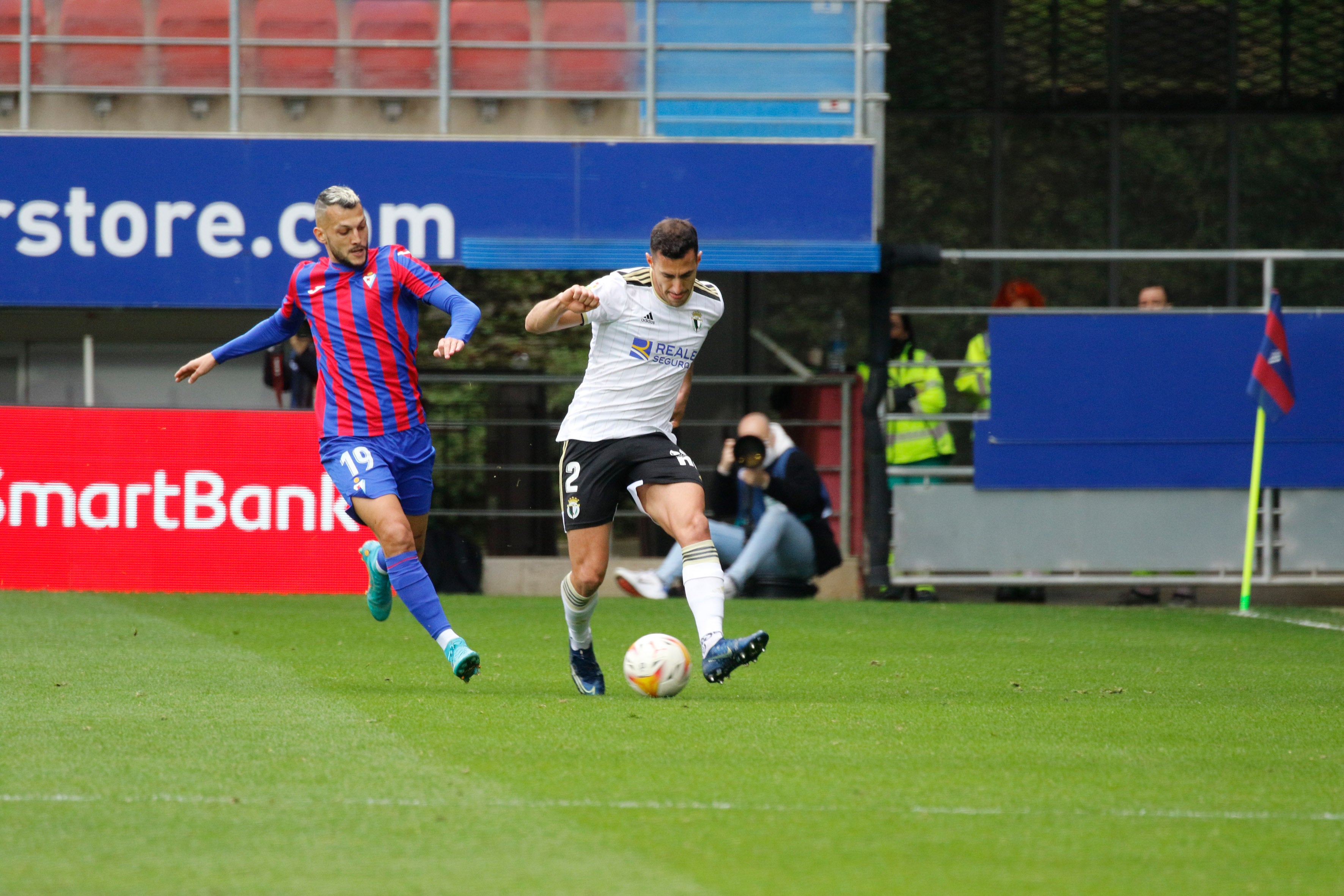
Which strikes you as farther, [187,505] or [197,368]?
[187,505]

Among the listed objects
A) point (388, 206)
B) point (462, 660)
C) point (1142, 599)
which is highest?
point (388, 206)

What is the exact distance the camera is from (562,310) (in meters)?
6.77

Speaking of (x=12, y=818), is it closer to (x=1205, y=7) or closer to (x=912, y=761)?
(x=912, y=761)

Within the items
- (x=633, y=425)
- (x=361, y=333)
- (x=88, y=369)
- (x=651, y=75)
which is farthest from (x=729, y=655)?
(x=88, y=369)

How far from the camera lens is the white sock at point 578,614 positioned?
7.19 meters

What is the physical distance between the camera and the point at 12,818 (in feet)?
14.7

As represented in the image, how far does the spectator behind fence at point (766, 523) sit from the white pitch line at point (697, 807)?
757 cm

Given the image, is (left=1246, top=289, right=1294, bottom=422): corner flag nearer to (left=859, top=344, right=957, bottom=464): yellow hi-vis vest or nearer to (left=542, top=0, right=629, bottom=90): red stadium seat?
(left=859, top=344, right=957, bottom=464): yellow hi-vis vest

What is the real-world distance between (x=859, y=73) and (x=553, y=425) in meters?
3.71

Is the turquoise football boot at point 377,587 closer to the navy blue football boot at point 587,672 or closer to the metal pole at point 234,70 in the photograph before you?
the navy blue football boot at point 587,672

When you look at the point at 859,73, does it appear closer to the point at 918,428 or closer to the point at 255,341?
the point at 918,428

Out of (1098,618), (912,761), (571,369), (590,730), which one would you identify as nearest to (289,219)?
(571,369)

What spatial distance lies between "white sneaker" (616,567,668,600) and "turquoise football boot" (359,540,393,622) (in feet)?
16.2

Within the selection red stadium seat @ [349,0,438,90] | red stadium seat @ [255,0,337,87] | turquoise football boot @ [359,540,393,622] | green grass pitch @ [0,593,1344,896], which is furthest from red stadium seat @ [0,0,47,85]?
turquoise football boot @ [359,540,393,622]
